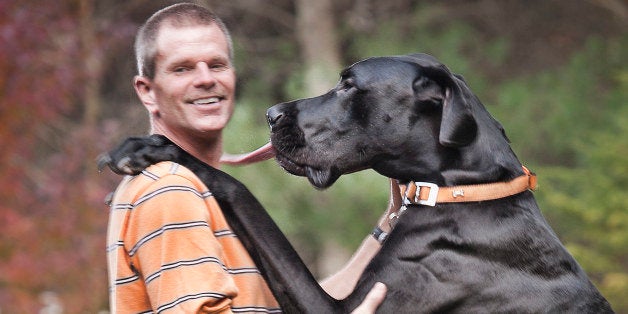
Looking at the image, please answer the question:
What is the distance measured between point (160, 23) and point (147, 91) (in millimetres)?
201

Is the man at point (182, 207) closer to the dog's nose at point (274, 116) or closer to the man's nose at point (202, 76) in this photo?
the man's nose at point (202, 76)

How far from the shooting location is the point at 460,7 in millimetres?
11422

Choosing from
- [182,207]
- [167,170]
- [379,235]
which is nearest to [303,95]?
[379,235]

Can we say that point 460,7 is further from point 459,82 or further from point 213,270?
point 213,270

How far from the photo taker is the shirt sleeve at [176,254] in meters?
2.39

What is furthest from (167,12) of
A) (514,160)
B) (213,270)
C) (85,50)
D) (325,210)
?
(325,210)

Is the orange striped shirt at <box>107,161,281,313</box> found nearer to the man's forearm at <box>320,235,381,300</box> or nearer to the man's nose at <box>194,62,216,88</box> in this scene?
the man's nose at <box>194,62,216,88</box>

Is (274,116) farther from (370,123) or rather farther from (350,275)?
(350,275)

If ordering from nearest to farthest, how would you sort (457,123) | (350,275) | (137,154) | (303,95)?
(137,154)
(457,123)
(350,275)
(303,95)

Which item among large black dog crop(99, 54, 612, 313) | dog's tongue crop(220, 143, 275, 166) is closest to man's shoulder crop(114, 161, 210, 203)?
large black dog crop(99, 54, 612, 313)

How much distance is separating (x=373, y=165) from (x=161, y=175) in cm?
81

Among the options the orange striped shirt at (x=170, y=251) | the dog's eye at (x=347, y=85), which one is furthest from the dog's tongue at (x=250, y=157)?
the orange striped shirt at (x=170, y=251)

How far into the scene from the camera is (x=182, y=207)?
2465mm

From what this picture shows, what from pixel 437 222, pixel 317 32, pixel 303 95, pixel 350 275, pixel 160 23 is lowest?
pixel 303 95
